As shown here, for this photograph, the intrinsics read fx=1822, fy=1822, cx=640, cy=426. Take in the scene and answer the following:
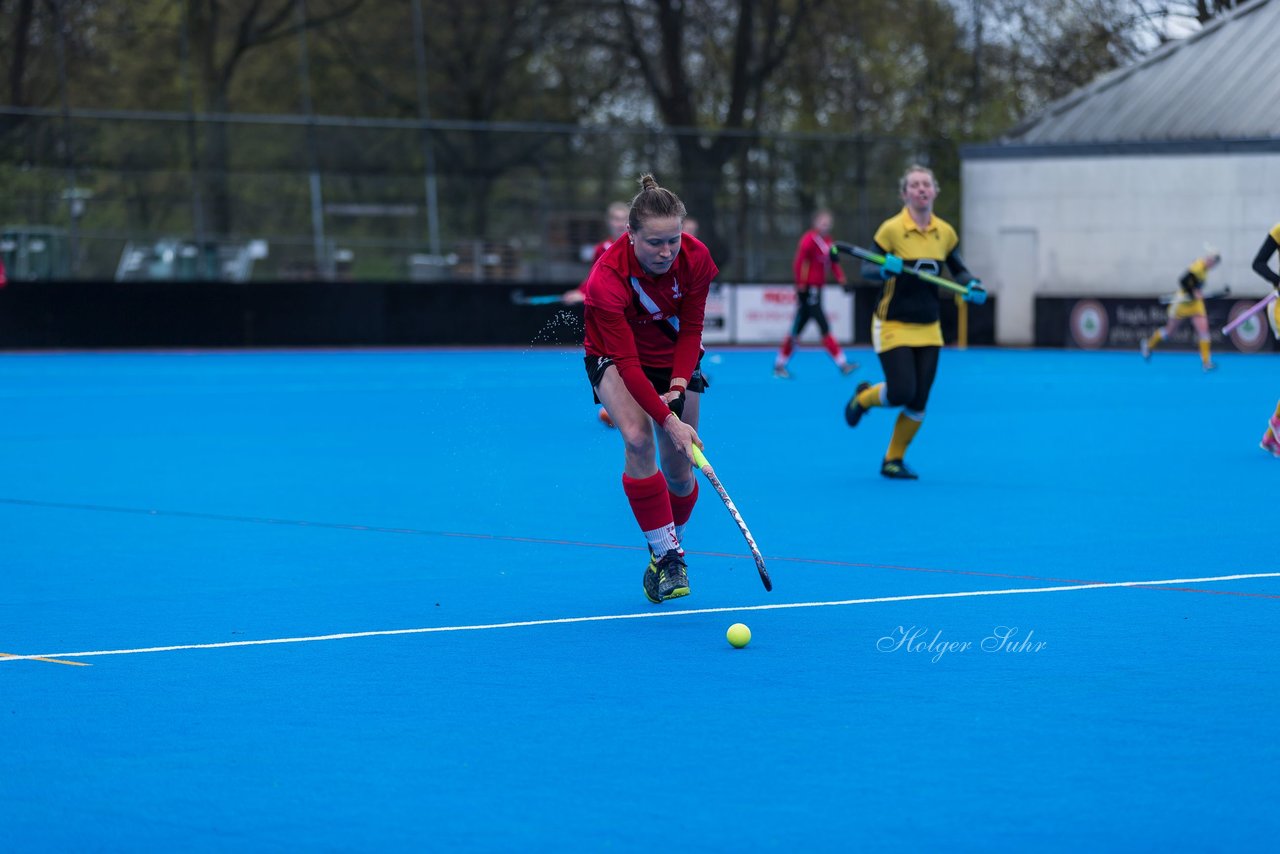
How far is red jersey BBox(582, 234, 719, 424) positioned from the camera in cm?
711

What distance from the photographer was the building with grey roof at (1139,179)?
32000mm

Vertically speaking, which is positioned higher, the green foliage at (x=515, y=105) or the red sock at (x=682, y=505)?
the green foliage at (x=515, y=105)

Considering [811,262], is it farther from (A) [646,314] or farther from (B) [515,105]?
(A) [646,314]

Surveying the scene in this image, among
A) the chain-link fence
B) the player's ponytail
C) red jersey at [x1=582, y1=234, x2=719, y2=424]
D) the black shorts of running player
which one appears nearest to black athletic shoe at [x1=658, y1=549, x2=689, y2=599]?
red jersey at [x1=582, y1=234, x2=719, y2=424]

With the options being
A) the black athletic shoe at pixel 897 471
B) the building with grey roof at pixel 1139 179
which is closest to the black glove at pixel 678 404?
the black athletic shoe at pixel 897 471

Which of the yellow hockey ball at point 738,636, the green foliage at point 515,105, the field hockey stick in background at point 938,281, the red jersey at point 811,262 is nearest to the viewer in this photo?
the yellow hockey ball at point 738,636

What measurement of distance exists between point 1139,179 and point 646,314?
90.6 ft

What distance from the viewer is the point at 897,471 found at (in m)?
12.0

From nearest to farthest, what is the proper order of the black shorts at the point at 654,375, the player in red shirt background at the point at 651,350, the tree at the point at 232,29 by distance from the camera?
the player in red shirt background at the point at 651,350 → the black shorts at the point at 654,375 → the tree at the point at 232,29

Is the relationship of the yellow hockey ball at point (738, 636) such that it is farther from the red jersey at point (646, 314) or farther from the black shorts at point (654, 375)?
the black shorts at point (654, 375)

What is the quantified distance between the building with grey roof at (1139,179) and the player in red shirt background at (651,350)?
2622 centimetres

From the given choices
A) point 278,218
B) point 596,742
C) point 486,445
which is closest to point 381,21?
point 278,218

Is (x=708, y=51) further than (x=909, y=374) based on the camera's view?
Yes

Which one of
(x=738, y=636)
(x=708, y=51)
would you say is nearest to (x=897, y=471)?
(x=738, y=636)
